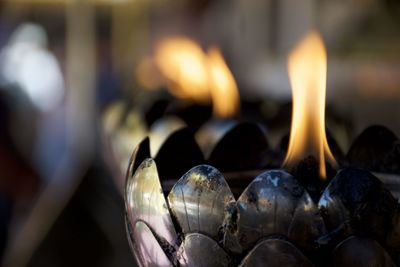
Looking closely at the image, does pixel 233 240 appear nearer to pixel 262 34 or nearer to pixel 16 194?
pixel 16 194

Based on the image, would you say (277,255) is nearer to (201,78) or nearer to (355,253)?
(355,253)

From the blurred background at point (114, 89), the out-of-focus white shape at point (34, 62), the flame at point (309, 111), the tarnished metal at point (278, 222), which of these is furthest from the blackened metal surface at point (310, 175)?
the out-of-focus white shape at point (34, 62)

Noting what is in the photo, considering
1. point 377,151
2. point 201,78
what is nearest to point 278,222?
point 377,151

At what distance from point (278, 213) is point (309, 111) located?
148 mm

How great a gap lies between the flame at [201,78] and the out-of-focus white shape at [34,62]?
2934 millimetres

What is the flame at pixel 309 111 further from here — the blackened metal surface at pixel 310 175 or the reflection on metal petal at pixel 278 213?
the reflection on metal petal at pixel 278 213

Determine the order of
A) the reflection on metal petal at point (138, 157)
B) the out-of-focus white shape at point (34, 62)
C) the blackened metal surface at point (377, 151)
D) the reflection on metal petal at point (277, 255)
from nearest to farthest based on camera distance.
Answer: the reflection on metal petal at point (277, 255), the reflection on metal petal at point (138, 157), the blackened metal surface at point (377, 151), the out-of-focus white shape at point (34, 62)

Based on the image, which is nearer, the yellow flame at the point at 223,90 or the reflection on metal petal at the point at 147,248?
the reflection on metal petal at the point at 147,248

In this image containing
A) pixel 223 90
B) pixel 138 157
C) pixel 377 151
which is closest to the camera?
pixel 138 157

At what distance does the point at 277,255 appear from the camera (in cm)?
48

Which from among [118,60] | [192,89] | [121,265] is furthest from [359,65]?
[118,60]

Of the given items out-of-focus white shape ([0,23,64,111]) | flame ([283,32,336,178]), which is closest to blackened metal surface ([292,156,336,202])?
flame ([283,32,336,178])

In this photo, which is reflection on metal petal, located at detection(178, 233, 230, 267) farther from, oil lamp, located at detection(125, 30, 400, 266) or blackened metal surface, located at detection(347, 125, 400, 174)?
blackened metal surface, located at detection(347, 125, 400, 174)

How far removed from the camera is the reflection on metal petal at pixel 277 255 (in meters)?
0.48
